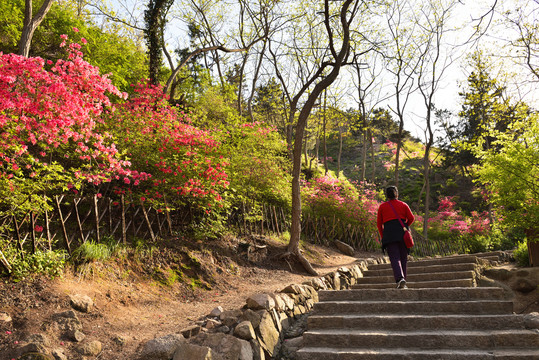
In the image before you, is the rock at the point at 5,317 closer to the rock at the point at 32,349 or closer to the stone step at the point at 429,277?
the rock at the point at 32,349

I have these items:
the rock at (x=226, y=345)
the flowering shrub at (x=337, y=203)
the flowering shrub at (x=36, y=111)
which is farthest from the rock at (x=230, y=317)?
the flowering shrub at (x=337, y=203)

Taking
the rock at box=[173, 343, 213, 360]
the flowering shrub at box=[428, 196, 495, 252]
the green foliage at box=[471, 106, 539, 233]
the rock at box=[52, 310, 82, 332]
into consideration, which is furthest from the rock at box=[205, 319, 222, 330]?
the flowering shrub at box=[428, 196, 495, 252]

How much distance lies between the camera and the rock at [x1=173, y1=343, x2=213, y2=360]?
328 centimetres

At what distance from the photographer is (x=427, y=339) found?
3865 mm

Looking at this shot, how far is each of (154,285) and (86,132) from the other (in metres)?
2.84

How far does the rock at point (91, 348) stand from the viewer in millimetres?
3457

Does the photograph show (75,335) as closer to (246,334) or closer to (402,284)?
(246,334)

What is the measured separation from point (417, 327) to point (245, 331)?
2128 mm

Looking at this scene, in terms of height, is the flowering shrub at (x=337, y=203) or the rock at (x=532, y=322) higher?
the flowering shrub at (x=337, y=203)

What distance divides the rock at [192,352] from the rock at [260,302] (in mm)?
1199

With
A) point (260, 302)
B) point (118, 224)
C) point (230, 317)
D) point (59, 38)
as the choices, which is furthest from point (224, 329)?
point (59, 38)

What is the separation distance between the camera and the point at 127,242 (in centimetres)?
653

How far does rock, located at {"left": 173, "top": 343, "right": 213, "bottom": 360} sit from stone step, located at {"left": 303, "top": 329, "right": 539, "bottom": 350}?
143 cm

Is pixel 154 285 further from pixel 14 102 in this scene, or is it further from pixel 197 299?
pixel 14 102
